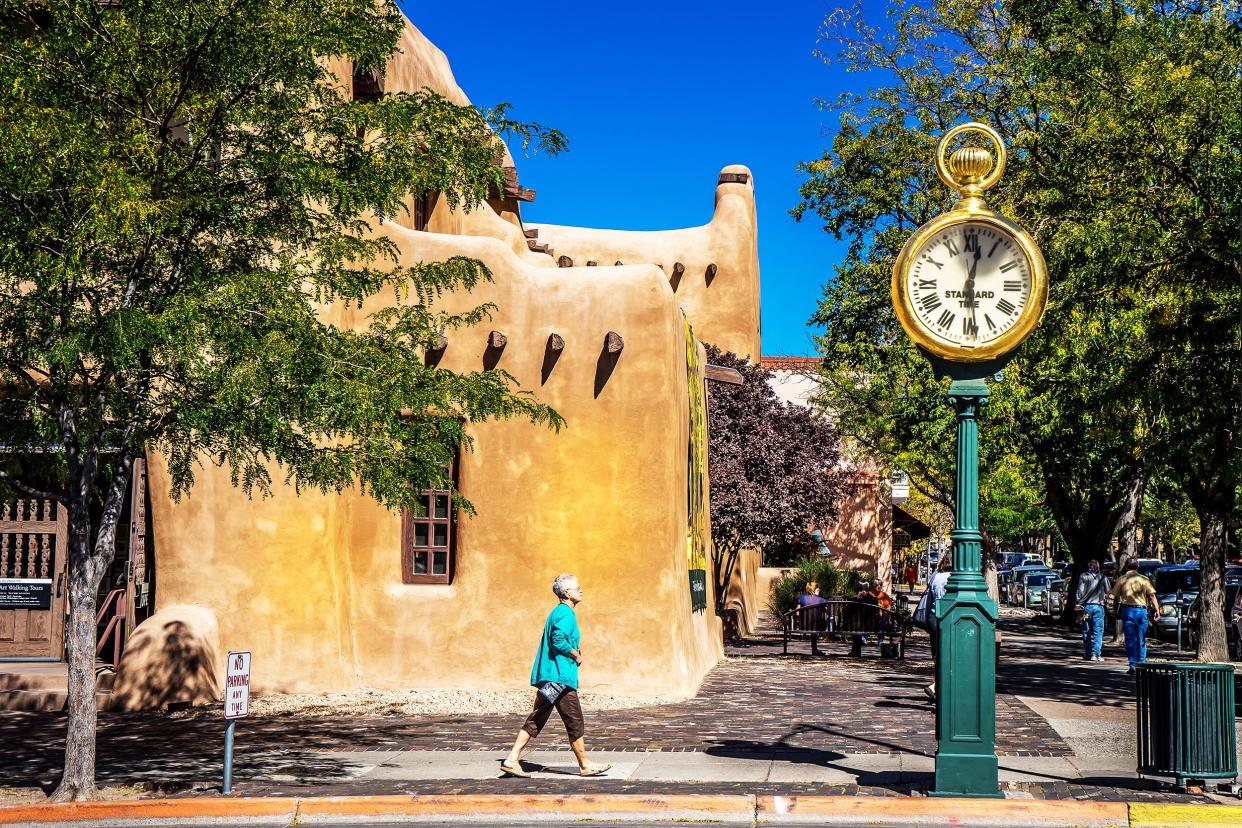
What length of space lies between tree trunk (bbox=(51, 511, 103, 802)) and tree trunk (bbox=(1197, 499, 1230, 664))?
48.5 feet

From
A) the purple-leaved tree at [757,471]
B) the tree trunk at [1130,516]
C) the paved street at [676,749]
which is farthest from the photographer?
the tree trunk at [1130,516]

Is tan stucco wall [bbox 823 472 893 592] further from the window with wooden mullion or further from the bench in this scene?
the window with wooden mullion

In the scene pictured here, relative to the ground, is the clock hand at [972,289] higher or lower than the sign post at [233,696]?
higher

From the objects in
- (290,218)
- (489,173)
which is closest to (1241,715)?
(489,173)

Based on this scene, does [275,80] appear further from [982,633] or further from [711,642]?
[711,642]

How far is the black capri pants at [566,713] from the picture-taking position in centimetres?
987

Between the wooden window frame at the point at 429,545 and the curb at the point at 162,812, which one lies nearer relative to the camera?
the curb at the point at 162,812

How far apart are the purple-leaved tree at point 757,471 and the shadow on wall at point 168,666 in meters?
10.4

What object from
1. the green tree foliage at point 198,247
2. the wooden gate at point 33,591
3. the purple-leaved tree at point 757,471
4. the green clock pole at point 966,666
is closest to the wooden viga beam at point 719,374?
the purple-leaved tree at point 757,471

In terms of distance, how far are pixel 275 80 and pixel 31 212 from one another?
2107mm

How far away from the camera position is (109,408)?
9945mm

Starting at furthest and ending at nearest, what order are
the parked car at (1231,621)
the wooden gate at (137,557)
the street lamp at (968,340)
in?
the parked car at (1231,621)
the wooden gate at (137,557)
the street lamp at (968,340)

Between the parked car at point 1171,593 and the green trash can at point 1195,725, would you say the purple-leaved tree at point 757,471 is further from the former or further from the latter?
the green trash can at point 1195,725

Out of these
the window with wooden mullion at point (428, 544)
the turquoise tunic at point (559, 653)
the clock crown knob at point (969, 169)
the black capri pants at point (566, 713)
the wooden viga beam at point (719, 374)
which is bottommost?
the black capri pants at point (566, 713)
